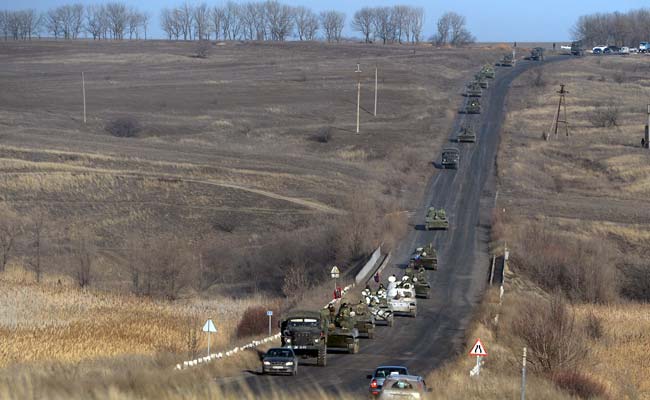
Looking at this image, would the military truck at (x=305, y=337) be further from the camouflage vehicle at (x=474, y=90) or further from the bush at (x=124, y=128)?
the camouflage vehicle at (x=474, y=90)

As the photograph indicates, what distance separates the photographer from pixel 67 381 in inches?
642

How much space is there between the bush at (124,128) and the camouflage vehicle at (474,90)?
48.7 meters

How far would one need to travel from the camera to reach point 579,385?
2705 cm

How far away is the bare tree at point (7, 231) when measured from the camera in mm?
61894

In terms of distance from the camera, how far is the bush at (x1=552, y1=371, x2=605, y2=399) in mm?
26578

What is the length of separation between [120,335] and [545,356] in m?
14.3

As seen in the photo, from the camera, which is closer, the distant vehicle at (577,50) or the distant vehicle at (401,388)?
the distant vehicle at (401,388)

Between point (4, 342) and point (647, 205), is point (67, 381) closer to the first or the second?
point (4, 342)

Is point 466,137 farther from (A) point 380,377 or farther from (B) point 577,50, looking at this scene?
(B) point 577,50

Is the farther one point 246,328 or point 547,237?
point 547,237

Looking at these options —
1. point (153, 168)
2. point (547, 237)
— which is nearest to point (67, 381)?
point (547, 237)

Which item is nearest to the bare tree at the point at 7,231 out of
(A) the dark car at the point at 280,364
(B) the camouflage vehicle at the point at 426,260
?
(B) the camouflage vehicle at the point at 426,260

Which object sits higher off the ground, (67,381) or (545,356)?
(67,381)

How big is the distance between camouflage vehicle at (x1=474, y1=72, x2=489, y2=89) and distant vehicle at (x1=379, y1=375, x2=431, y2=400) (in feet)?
415
